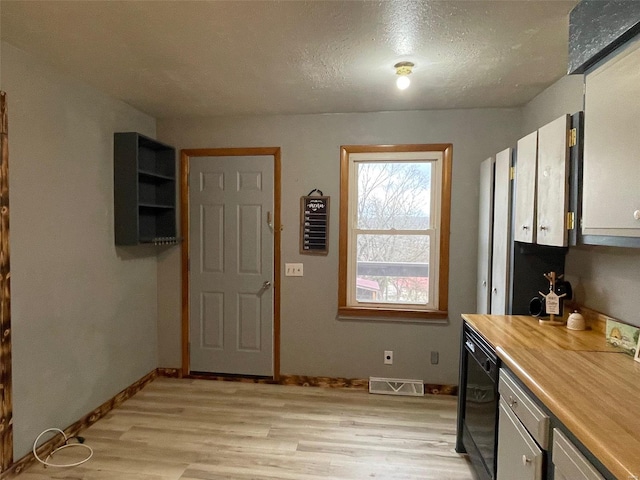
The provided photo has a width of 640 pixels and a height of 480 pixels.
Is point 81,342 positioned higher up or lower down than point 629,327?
lower down

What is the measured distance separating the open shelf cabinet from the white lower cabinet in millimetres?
2774

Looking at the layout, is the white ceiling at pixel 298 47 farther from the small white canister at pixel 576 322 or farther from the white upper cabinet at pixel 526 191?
the small white canister at pixel 576 322

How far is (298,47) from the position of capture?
6.80 ft

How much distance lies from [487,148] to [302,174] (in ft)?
5.40

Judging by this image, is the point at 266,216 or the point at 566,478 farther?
the point at 266,216

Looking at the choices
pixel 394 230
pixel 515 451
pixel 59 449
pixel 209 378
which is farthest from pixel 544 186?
pixel 59 449

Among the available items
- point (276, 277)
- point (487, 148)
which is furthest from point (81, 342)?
point (487, 148)

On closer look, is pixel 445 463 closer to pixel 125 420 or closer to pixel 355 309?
pixel 355 309

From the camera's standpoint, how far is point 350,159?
3377 millimetres

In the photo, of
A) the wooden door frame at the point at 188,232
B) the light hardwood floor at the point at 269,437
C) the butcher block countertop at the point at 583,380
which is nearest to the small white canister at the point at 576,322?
the butcher block countertop at the point at 583,380

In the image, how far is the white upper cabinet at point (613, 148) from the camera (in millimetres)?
1371

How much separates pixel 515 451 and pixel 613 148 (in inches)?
50.9

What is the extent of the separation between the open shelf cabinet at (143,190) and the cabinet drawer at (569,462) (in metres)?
2.93

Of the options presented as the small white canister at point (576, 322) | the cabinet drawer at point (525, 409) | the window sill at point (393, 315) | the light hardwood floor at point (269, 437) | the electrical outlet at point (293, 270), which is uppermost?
the electrical outlet at point (293, 270)
